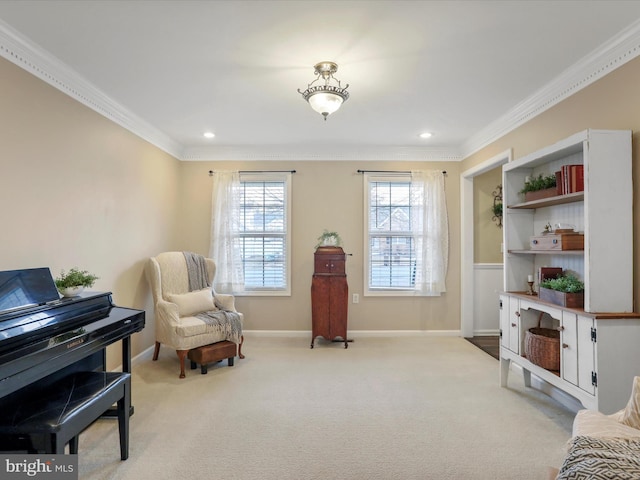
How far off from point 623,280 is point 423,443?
63.1 inches

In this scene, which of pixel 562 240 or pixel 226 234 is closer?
pixel 562 240

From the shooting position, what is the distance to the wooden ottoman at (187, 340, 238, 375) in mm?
3381

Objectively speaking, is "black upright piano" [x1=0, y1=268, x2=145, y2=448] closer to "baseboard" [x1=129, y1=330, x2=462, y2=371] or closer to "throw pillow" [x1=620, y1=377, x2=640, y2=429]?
"baseboard" [x1=129, y1=330, x2=462, y2=371]

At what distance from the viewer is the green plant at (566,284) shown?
233 cm

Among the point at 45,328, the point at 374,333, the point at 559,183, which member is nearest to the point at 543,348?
the point at 559,183

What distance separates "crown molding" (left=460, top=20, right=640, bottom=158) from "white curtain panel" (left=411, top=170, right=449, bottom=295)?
104 cm

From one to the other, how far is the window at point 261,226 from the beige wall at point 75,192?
0.97 m

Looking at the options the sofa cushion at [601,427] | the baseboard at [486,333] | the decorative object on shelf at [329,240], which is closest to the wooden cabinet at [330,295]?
the decorative object on shelf at [329,240]

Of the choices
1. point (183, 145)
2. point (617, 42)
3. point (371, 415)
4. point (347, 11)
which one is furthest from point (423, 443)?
point (183, 145)

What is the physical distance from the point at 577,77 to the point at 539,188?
0.83m

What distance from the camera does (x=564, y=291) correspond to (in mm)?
2365

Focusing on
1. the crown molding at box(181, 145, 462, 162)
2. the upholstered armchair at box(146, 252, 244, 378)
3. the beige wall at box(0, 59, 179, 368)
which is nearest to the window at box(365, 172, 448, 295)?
the crown molding at box(181, 145, 462, 162)

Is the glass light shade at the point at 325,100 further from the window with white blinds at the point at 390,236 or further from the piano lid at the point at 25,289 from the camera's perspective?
the window with white blinds at the point at 390,236

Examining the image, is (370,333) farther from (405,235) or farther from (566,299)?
(566,299)
